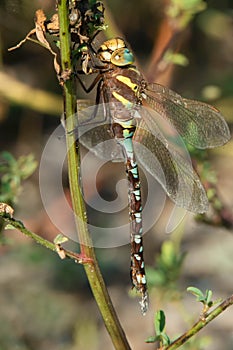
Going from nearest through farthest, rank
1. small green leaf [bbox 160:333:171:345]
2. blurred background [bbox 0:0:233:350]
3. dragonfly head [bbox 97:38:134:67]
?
small green leaf [bbox 160:333:171:345] < dragonfly head [bbox 97:38:134:67] < blurred background [bbox 0:0:233:350]

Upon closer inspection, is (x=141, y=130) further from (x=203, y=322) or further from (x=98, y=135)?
(x=203, y=322)

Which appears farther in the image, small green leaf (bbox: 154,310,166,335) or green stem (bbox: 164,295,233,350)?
small green leaf (bbox: 154,310,166,335)

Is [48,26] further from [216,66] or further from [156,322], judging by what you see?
[216,66]

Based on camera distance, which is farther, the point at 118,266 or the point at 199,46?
the point at 199,46

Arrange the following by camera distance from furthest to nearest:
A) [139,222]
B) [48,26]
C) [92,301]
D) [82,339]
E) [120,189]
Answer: [120,189], [92,301], [82,339], [139,222], [48,26]

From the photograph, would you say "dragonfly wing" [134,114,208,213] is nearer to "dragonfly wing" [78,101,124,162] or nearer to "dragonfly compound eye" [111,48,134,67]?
"dragonfly wing" [78,101,124,162]

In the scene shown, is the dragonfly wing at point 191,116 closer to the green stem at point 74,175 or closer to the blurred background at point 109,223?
the blurred background at point 109,223

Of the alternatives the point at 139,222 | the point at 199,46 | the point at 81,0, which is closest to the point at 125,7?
the point at 199,46

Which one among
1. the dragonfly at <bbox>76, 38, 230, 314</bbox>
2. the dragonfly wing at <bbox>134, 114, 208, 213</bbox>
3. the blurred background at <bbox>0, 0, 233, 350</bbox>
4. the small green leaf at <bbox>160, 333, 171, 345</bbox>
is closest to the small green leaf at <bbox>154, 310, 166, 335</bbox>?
the small green leaf at <bbox>160, 333, 171, 345</bbox>
